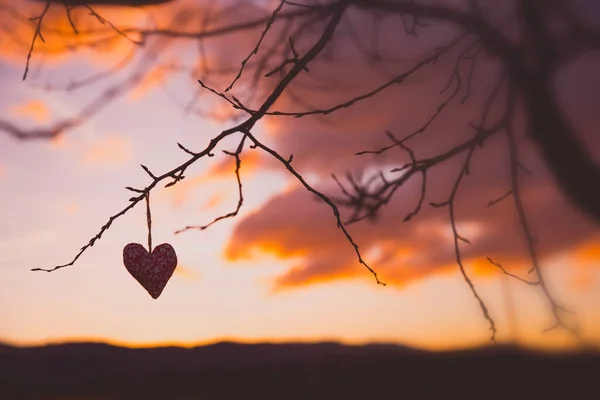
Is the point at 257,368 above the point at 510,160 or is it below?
below

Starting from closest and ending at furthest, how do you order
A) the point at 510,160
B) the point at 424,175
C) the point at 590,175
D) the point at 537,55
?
1. the point at 590,175
2. the point at 537,55
3. the point at 424,175
4. the point at 510,160

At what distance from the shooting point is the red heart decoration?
9.79 ft

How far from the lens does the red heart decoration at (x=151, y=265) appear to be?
2.98m

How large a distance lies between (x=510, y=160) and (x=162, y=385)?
1909 mm

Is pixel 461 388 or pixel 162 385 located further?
pixel 162 385

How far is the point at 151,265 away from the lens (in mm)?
2979

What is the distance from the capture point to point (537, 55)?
2711mm

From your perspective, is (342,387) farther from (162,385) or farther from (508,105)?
(508,105)

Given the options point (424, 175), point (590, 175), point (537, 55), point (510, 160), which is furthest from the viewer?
point (510, 160)

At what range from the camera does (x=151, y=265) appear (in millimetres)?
2979

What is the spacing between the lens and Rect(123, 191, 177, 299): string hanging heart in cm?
298

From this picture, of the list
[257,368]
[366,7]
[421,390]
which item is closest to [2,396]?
[257,368]

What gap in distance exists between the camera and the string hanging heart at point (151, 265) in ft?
9.79

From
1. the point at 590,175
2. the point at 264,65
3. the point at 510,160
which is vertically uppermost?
the point at 264,65
